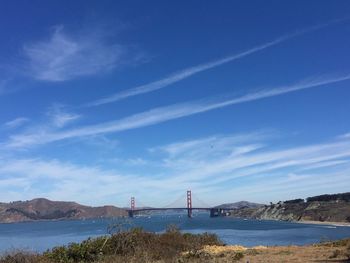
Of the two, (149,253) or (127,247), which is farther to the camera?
(127,247)

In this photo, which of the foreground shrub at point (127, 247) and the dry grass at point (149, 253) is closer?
the dry grass at point (149, 253)

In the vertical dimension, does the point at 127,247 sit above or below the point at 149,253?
above

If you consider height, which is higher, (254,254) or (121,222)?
(121,222)

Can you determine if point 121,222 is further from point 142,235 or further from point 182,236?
point 182,236

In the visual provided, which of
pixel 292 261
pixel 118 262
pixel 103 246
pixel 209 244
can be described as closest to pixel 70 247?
pixel 103 246

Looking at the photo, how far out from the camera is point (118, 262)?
16906 mm

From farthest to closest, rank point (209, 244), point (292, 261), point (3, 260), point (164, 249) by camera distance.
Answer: point (209, 244) → point (164, 249) → point (292, 261) → point (3, 260)

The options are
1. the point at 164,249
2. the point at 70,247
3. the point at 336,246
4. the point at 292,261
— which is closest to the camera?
the point at 292,261

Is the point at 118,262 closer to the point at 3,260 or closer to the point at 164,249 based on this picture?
the point at 3,260

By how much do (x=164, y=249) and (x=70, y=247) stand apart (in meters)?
5.30

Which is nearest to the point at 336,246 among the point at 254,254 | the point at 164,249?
the point at 254,254

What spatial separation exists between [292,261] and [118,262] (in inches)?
387

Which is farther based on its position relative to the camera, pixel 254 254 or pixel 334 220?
pixel 334 220

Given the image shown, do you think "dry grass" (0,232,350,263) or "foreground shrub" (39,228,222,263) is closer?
"dry grass" (0,232,350,263)
